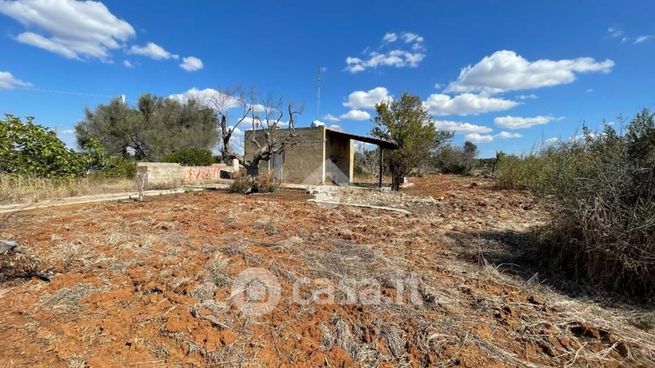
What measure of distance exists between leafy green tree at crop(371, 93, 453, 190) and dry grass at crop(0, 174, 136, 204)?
1057cm

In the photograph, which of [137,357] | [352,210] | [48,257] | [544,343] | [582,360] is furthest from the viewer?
[352,210]

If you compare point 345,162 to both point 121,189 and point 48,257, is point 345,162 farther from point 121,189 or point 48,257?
point 48,257

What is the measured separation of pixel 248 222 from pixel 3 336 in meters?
4.18

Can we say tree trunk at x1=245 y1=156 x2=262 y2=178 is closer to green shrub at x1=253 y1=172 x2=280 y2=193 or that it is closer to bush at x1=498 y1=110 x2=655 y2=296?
green shrub at x1=253 y1=172 x2=280 y2=193

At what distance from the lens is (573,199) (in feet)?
13.5

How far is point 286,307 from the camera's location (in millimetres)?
3000

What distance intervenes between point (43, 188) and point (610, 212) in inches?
467

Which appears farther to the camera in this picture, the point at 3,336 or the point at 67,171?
the point at 67,171

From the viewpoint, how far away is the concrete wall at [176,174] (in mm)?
13369

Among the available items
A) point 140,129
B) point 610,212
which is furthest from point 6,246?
point 140,129

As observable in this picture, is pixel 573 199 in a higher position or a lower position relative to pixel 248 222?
higher

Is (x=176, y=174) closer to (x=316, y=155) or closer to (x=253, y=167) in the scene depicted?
(x=253, y=167)

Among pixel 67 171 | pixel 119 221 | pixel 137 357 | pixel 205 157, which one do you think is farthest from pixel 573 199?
pixel 205 157

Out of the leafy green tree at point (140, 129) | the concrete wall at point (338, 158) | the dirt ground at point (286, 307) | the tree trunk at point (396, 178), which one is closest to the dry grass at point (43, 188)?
the dirt ground at point (286, 307)
